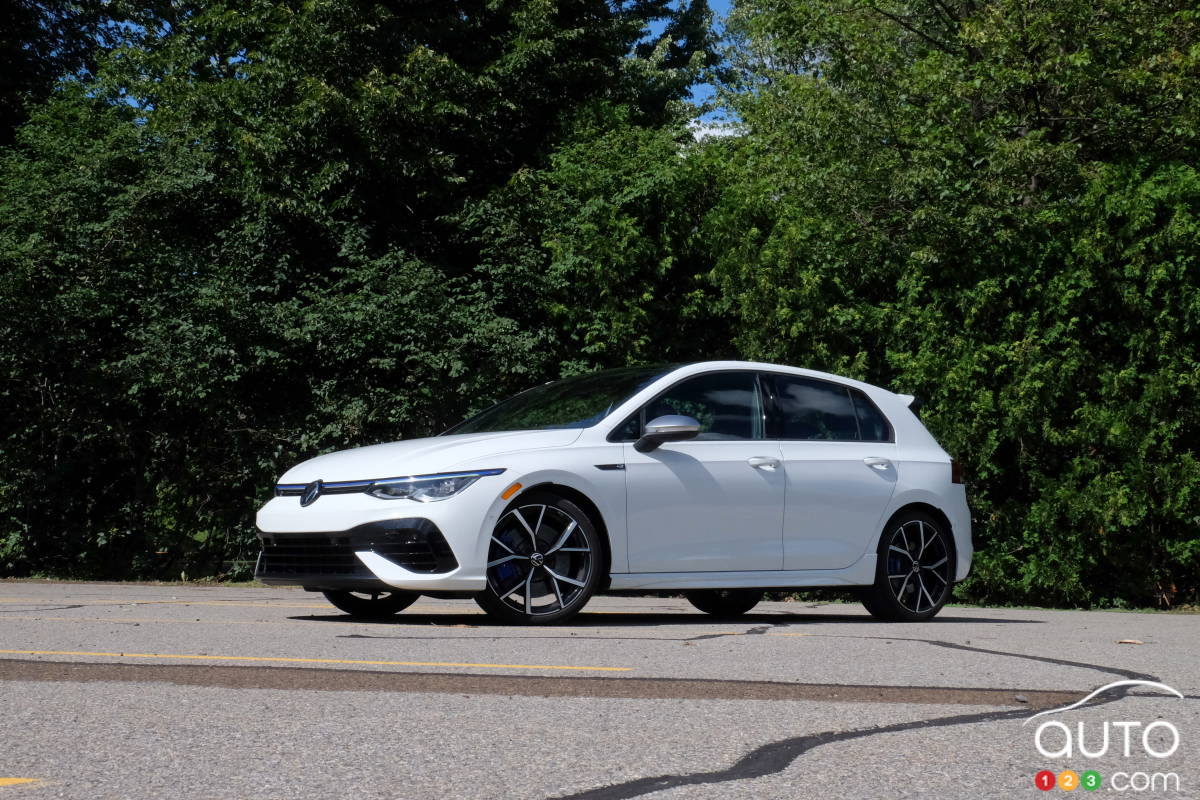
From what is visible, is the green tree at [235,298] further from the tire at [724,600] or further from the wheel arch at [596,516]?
the wheel arch at [596,516]

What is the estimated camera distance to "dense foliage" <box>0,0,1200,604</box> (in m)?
12.6

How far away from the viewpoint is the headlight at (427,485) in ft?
26.4

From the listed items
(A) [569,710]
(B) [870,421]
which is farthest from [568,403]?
(A) [569,710]

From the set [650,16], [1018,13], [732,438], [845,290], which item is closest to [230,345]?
[845,290]

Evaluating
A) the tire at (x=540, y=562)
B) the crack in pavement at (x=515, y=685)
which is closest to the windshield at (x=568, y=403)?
the tire at (x=540, y=562)

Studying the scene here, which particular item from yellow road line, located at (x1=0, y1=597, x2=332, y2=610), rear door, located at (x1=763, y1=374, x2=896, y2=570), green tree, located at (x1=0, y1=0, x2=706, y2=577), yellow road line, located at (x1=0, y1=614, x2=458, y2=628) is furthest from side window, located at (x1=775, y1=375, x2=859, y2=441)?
green tree, located at (x1=0, y1=0, x2=706, y2=577)

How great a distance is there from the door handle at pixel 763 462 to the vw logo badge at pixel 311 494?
8.61ft

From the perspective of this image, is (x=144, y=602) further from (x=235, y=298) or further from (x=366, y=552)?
(x=235, y=298)

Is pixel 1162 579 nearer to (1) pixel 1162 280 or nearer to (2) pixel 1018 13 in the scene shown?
(1) pixel 1162 280

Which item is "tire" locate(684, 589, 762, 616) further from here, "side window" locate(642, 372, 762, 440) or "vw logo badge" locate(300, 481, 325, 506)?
"vw logo badge" locate(300, 481, 325, 506)

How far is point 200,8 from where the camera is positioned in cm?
2600

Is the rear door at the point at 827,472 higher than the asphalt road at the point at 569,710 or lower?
higher

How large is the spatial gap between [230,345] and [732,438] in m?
7.18

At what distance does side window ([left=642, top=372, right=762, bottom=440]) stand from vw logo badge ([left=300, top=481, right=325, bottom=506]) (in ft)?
6.66
